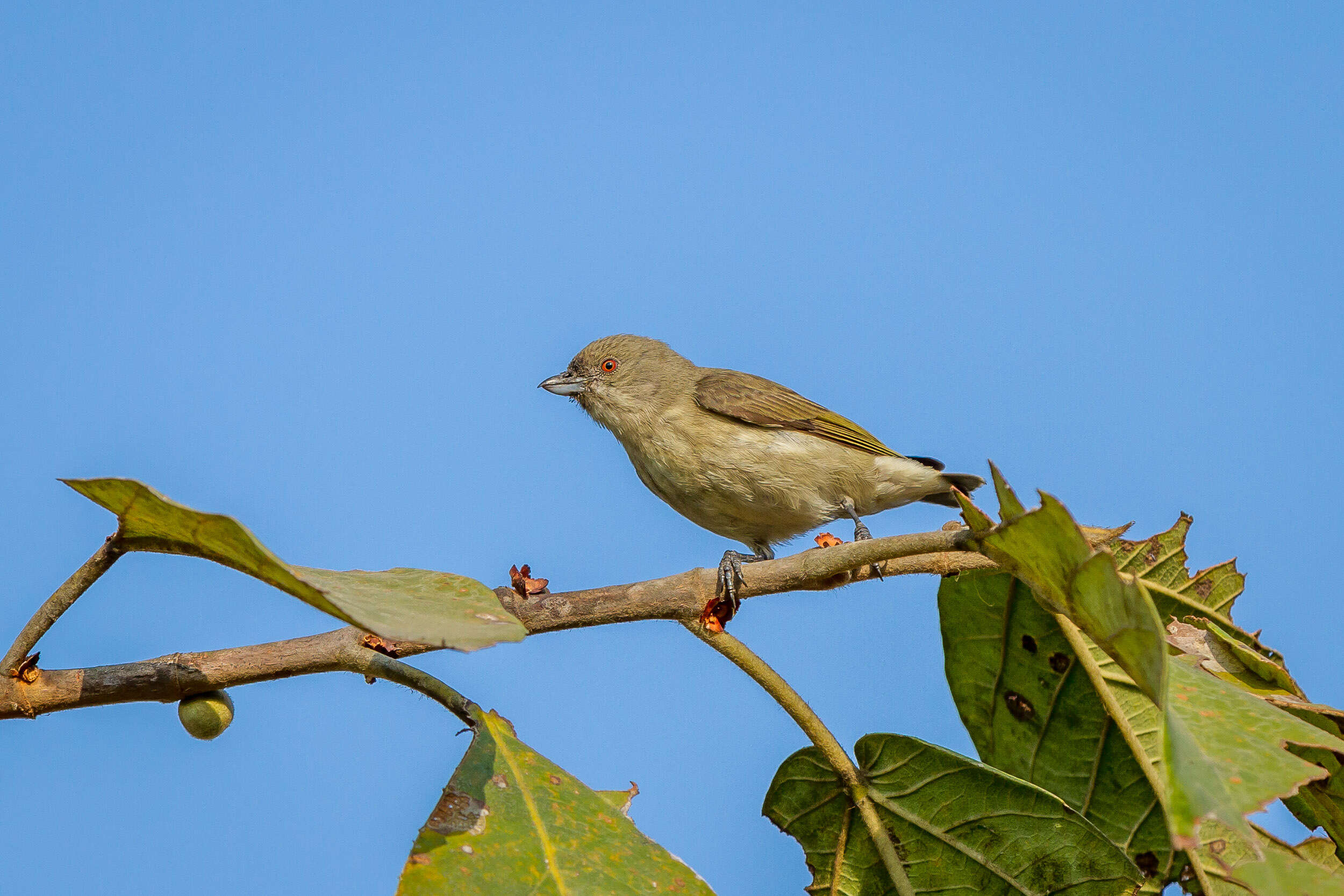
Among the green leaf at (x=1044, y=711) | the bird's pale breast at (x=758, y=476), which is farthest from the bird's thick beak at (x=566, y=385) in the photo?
the green leaf at (x=1044, y=711)

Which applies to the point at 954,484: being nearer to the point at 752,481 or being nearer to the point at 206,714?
the point at 752,481

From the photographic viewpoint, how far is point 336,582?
1828mm

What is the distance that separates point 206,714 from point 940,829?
62.1 inches

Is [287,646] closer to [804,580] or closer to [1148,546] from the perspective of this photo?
[804,580]

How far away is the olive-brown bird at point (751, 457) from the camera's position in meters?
5.68

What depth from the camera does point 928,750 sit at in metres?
2.47

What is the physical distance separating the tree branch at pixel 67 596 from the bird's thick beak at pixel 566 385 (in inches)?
190

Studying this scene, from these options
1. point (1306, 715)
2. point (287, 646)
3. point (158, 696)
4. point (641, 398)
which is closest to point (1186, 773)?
point (1306, 715)

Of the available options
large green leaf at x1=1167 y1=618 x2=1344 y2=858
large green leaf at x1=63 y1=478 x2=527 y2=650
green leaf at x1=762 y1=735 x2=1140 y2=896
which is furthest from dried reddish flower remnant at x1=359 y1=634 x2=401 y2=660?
large green leaf at x1=1167 y1=618 x2=1344 y2=858

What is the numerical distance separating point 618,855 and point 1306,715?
1.41 metres

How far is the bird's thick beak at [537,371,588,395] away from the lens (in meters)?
6.81

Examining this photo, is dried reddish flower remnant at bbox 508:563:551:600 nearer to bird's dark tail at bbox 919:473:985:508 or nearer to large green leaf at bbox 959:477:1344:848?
large green leaf at bbox 959:477:1344:848

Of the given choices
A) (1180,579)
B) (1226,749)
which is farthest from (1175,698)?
(1180,579)

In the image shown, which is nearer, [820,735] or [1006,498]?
[1006,498]
